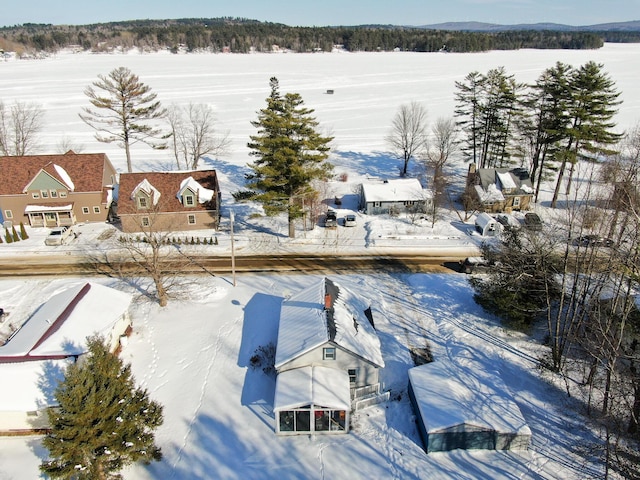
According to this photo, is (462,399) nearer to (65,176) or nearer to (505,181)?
(505,181)

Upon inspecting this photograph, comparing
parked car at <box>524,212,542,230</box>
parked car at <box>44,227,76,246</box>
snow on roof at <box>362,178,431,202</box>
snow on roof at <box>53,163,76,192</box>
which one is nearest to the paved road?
parked car at <box>44,227,76,246</box>

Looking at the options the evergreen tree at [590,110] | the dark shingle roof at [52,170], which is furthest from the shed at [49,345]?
the evergreen tree at [590,110]

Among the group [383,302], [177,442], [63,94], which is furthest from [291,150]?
[63,94]

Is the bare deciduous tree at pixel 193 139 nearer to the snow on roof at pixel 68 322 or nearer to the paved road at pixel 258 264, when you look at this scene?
the paved road at pixel 258 264

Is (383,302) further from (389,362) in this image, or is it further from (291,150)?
(291,150)

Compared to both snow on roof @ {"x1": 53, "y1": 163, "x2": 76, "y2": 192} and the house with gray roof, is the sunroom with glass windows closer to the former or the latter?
the house with gray roof

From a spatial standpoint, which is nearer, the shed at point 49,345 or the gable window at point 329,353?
the shed at point 49,345
